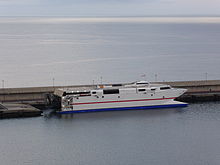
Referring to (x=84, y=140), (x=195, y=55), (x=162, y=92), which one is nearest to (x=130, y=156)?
(x=84, y=140)

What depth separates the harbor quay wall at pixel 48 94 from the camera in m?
62.9

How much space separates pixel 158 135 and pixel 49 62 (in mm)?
60910

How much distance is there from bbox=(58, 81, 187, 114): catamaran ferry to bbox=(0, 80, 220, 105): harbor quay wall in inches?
107

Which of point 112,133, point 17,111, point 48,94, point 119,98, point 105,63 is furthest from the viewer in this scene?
point 105,63

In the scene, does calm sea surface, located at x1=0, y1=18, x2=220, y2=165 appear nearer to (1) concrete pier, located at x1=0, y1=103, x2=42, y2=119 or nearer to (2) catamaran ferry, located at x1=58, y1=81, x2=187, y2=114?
Result: (1) concrete pier, located at x1=0, y1=103, x2=42, y2=119

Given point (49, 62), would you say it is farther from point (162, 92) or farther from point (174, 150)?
point (174, 150)

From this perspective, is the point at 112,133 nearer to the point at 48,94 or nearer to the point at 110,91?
the point at 110,91

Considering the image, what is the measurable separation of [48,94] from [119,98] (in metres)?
8.94

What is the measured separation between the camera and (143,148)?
4509 cm

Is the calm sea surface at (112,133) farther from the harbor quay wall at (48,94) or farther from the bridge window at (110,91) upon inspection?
the bridge window at (110,91)

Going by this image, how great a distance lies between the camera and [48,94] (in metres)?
60.4

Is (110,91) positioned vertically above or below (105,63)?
below

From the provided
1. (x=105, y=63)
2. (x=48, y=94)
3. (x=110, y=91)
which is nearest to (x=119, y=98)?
(x=110, y=91)

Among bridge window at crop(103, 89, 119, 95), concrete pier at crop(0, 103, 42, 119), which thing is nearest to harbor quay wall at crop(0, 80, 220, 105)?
concrete pier at crop(0, 103, 42, 119)
